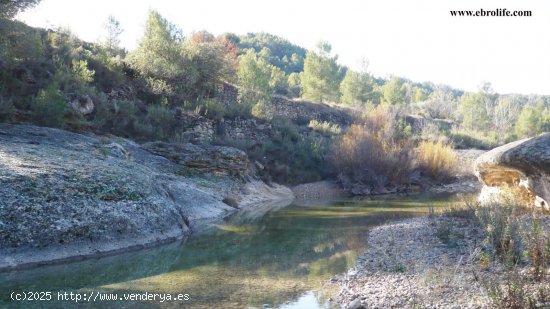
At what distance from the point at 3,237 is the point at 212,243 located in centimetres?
488

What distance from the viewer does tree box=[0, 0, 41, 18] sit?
1758 cm

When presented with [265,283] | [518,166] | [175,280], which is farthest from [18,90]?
[518,166]

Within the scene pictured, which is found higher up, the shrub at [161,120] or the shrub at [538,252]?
the shrub at [161,120]

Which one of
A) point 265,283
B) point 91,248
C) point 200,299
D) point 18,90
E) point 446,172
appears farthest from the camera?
point 446,172

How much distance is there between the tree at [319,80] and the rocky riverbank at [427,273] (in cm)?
4317

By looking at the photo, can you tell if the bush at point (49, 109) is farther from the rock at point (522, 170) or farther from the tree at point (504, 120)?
the tree at point (504, 120)

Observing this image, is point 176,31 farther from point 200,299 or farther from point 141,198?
point 200,299

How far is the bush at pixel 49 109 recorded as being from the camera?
16.5 metres

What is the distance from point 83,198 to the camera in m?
10.8

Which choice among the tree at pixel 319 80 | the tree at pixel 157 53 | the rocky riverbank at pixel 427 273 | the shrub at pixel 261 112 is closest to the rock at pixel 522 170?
the rocky riverbank at pixel 427 273

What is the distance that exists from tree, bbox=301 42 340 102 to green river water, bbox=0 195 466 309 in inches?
1607

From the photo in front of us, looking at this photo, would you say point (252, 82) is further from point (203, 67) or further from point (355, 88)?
point (355, 88)

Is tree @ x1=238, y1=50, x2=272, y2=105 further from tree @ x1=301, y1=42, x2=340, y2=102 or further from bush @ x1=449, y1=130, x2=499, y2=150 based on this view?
bush @ x1=449, y1=130, x2=499, y2=150

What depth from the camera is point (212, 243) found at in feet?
38.4
